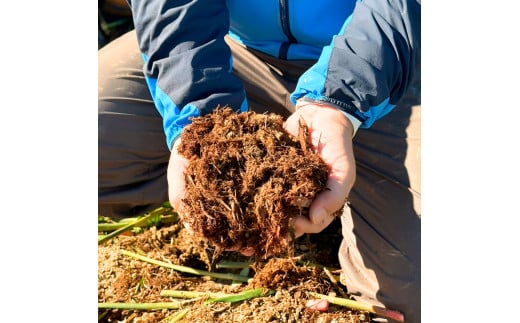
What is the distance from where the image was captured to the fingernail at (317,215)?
131 cm

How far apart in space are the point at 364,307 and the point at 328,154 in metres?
0.61

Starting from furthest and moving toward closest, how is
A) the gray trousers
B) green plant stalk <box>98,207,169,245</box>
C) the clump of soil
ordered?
green plant stalk <box>98,207,169,245</box>, the gray trousers, the clump of soil

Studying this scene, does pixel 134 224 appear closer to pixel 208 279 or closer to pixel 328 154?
pixel 208 279

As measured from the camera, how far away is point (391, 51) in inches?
58.9

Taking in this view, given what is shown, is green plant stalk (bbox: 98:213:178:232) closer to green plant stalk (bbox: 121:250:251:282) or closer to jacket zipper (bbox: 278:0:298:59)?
green plant stalk (bbox: 121:250:251:282)

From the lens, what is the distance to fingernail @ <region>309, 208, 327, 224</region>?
1310 millimetres

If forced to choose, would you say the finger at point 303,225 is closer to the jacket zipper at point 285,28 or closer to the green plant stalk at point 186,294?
the green plant stalk at point 186,294

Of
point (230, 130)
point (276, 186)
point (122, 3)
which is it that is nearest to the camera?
point (276, 186)

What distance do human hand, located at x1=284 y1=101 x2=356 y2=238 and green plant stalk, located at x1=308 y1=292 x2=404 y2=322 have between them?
1.33 ft

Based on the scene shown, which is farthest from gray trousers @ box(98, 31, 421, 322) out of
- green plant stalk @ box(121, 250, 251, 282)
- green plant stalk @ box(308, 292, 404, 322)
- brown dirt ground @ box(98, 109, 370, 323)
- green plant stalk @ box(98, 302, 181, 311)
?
green plant stalk @ box(98, 302, 181, 311)

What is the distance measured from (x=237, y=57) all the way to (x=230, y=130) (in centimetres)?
76

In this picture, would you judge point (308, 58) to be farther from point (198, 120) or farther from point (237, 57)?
point (198, 120)

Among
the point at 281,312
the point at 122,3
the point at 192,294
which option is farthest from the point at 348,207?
the point at 122,3

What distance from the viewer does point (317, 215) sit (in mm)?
1311
